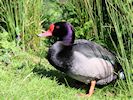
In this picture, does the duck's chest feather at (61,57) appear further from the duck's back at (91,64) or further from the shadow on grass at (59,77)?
the shadow on grass at (59,77)

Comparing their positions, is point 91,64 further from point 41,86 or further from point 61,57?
point 41,86

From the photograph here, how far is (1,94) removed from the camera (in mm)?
4590

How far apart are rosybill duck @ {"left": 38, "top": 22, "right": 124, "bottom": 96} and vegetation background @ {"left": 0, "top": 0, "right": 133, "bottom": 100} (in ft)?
0.46

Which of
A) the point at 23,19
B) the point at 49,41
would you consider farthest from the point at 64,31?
the point at 49,41

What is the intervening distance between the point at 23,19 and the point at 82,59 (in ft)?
4.61

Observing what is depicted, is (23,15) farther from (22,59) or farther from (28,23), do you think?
(22,59)

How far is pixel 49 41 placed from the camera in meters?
6.97

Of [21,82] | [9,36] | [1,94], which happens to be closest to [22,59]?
[9,36]

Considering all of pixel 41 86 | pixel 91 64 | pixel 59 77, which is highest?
pixel 91 64

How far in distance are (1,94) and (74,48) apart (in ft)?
3.80

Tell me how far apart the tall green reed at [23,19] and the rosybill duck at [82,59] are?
841mm

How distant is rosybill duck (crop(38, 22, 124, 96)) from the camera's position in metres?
5.24

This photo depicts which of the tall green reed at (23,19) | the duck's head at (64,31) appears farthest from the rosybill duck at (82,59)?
the tall green reed at (23,19)

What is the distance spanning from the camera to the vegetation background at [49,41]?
16.6 feet
